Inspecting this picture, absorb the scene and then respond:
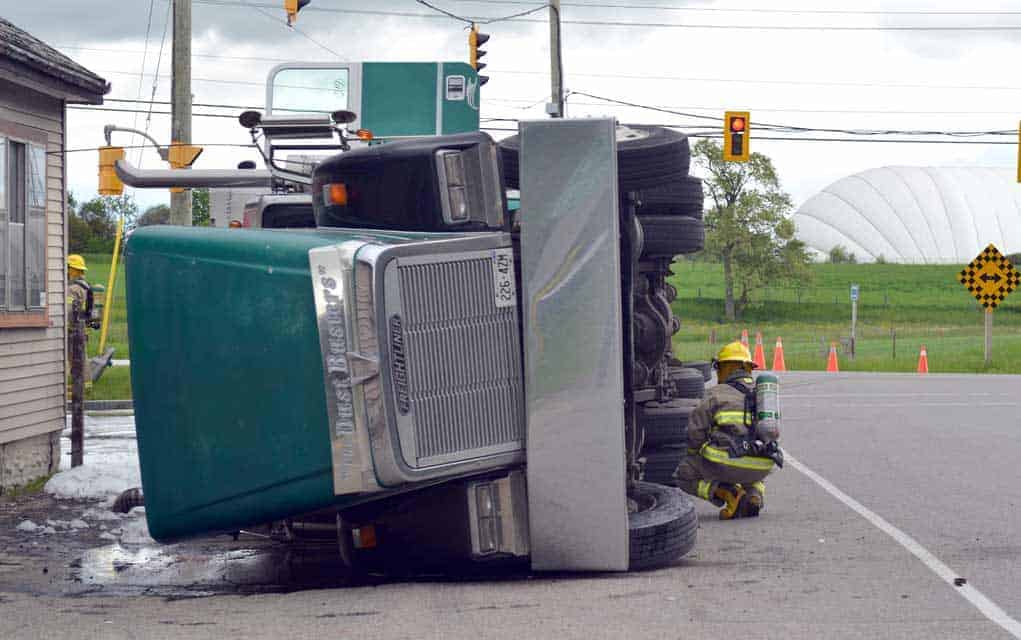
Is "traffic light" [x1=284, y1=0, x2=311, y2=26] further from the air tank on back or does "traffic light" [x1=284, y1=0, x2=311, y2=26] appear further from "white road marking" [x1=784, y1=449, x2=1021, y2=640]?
the air tank on back

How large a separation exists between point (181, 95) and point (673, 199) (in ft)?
28.5

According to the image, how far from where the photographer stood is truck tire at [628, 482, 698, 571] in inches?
309

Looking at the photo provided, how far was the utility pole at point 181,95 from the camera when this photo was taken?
664 inches

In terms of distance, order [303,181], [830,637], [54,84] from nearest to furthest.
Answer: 1. [830,637]
2. [303,181]
3. [54,84]

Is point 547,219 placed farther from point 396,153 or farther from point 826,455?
point 826,455

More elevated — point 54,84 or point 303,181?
point 54,84

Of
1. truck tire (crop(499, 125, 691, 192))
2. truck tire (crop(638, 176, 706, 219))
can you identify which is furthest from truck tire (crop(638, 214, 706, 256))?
truck tire (crop(499, 125, 691, 192))

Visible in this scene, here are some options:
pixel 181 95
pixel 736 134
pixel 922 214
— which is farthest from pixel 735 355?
pixel 922 214

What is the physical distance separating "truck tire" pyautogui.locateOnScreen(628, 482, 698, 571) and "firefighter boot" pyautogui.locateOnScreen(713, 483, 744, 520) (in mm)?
1628

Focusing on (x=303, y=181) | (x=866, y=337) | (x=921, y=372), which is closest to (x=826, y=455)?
(x=303, y=181)

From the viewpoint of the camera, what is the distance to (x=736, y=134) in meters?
29.8

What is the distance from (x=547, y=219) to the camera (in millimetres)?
7453

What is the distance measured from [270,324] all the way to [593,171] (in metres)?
1.89

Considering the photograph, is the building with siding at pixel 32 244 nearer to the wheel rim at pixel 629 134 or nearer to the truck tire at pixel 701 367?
the wheel rim at pixel 629 134
